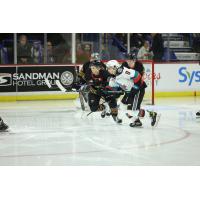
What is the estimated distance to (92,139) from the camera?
270 inches

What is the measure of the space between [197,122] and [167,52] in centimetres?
606

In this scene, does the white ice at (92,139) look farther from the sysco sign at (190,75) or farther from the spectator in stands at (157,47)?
the spectator in stands at (157,47)

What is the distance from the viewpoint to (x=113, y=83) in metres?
7.85

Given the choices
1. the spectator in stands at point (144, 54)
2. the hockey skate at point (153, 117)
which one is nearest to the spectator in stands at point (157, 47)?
the spectator in stands at point (144, 54)

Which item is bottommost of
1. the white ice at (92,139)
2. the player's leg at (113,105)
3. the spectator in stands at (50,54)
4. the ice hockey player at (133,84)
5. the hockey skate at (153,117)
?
the white ice at (92,139)

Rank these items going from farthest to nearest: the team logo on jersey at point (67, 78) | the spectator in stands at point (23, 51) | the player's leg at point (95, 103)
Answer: the spectator in stands at point (23, 51)
the team logo on jersey at point (67, 78)
the player's leg at point (95, 103)

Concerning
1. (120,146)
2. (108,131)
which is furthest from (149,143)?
(108,131)

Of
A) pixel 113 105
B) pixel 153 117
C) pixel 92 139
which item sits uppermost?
pixel 113 105

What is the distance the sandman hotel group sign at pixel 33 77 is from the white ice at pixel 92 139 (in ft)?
5.81

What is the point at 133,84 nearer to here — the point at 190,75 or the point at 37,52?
the point at 37,52

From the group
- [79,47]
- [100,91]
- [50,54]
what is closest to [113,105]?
[100,91]

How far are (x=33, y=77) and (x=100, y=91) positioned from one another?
165 inches

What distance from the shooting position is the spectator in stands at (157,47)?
541 inches

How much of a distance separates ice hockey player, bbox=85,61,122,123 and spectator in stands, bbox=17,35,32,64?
14.3ft
